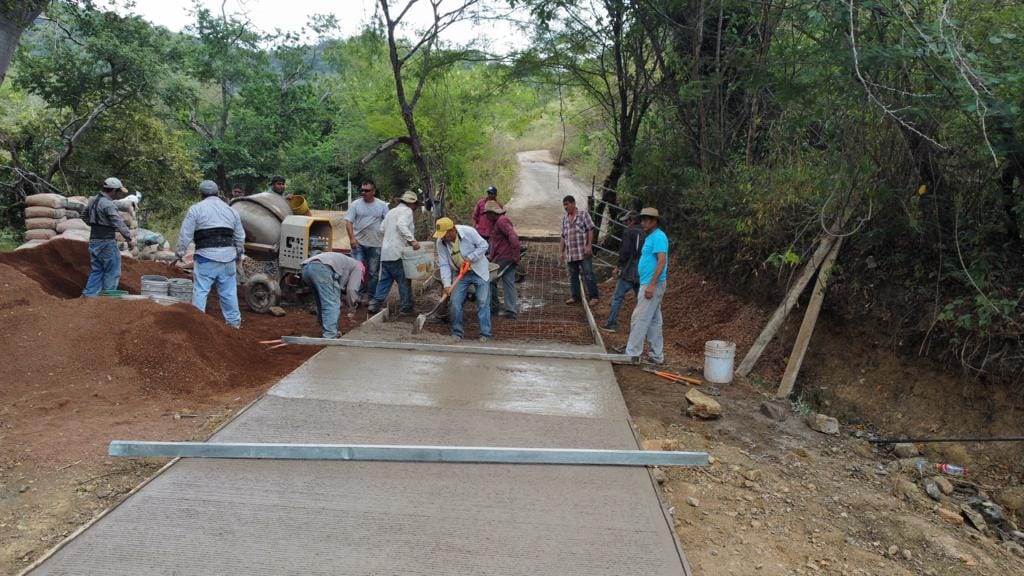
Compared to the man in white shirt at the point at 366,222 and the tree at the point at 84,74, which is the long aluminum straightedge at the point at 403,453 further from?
the tree at the point at 84,74

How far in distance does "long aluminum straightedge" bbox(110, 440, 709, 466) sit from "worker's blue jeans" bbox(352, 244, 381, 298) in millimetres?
4904

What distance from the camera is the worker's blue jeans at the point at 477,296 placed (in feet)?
22.9

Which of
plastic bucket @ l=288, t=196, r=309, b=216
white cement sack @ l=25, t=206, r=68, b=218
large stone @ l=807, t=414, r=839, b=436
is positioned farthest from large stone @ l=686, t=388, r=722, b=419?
white cement sack @ l=25, t=206, r=68, b=218

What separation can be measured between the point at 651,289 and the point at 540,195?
701 inches

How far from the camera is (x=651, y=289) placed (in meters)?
6.18

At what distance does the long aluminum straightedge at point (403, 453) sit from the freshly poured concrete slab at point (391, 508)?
1.8 inches

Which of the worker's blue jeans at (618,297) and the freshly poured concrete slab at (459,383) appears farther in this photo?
the worker's blue jeans at (618,297)

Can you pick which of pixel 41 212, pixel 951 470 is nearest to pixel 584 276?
pixel 951 470

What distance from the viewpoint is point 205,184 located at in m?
6.50

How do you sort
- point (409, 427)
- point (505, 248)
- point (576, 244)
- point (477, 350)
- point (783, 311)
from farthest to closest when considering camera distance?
point (576, 244), point (505, 248), point (783, 311), point (477, 350), point (409, 427)

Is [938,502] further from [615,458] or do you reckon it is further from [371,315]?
[371,315]

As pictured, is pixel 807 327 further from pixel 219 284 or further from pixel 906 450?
pixel 219 284

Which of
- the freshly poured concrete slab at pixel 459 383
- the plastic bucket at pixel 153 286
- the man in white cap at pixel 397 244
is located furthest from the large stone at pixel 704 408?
the plastic bucket at pixel 153 286

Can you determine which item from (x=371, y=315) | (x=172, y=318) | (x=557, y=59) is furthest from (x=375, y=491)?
(x=557, y=59)
